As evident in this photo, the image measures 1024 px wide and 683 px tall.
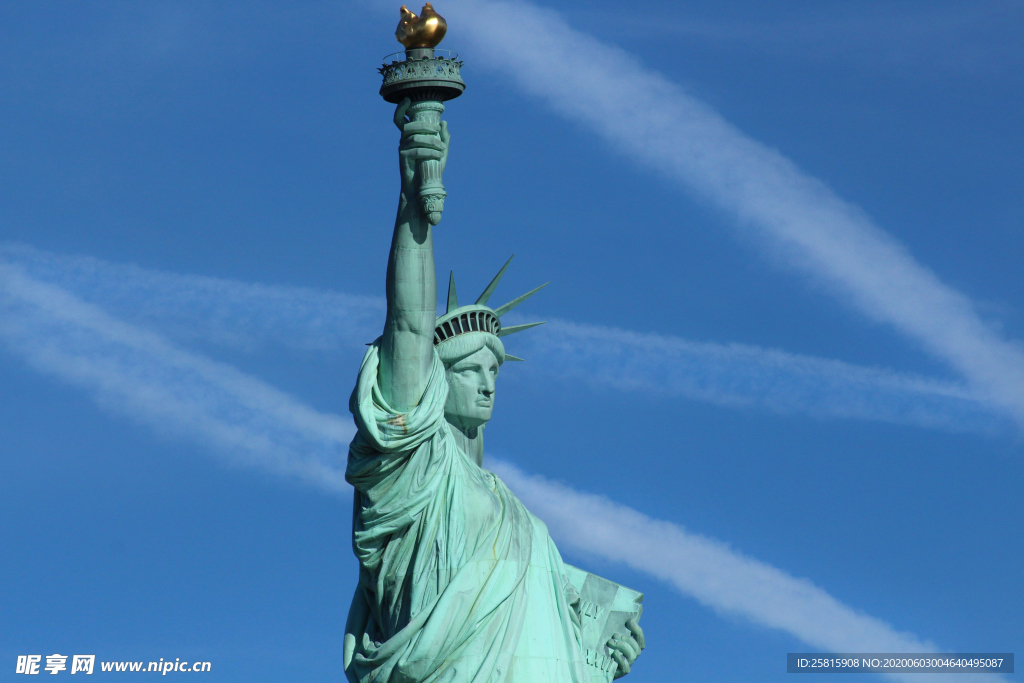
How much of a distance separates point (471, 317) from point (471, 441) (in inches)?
61.4

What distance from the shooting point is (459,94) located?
73.7 feet

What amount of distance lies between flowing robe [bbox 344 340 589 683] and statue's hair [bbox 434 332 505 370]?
2.87ft

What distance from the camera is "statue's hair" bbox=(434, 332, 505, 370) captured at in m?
24.2

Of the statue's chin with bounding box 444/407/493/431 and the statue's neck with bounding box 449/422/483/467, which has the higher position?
the statue's chin with bounding box 444/407/493/431

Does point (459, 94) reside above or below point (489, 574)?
above

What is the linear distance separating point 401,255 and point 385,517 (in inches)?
119

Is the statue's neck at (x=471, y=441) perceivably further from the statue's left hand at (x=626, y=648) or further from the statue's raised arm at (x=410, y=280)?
the statue's left hand at (x=626, y=648)

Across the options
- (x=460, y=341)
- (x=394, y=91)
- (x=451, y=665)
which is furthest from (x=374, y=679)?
(x=394, y=91)

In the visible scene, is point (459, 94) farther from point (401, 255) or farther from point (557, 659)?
point (557, 659)

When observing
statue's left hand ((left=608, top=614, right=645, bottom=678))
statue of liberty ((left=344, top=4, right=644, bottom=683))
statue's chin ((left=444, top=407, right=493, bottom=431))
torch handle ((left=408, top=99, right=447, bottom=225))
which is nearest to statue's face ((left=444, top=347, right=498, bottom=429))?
statue's chin ((left=444, top=407, right=493, bottom=431))

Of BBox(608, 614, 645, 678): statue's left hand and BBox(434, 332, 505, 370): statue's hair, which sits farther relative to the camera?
BBox(608, 614, 645, 678): statue's left hand

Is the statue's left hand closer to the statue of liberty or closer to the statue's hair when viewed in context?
Result: the statue of liberty

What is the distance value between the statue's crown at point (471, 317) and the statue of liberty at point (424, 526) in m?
0.61

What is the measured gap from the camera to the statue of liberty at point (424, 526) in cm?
2239
